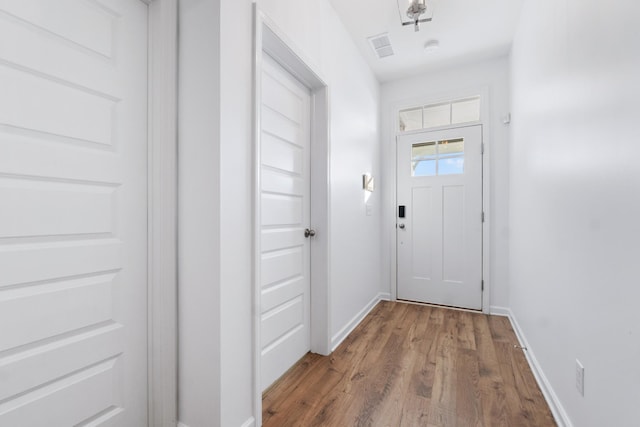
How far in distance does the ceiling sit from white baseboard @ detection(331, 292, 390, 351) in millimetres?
2695

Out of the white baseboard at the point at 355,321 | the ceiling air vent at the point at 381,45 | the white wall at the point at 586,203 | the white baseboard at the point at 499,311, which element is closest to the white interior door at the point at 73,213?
the white baseboard at the point at 355,321

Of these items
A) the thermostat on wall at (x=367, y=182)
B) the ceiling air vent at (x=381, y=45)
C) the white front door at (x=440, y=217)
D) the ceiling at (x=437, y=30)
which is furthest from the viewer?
the white front door at (x=440, y=217)

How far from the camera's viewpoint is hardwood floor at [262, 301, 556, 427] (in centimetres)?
155

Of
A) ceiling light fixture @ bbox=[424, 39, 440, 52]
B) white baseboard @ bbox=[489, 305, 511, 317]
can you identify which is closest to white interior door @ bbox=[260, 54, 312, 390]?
ceiling light fixture @ bbox=[424, 39, 440, 52]

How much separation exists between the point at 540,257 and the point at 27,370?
2.60m

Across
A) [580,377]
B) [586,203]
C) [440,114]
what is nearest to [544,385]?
[580,377]

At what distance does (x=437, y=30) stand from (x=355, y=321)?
2829 millimetres

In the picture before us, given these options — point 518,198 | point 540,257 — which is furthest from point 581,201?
point 518,198

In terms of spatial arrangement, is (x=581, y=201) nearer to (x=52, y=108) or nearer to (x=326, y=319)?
(x=326, y=319)

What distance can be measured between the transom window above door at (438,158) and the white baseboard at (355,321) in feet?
5.13

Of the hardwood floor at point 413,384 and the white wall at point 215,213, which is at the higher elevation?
the white wall at point 215,213

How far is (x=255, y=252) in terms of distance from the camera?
1.43m

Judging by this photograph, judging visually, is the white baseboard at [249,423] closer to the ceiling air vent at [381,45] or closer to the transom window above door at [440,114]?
the ceiling air vent at [381,45]

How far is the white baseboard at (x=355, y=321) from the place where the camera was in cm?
238
